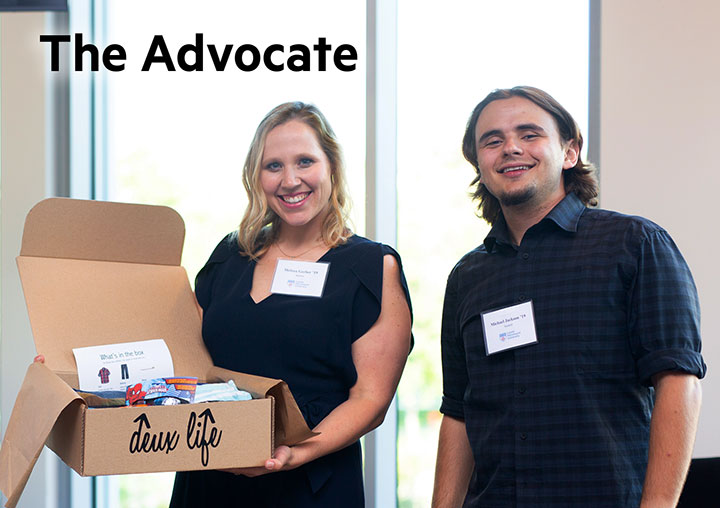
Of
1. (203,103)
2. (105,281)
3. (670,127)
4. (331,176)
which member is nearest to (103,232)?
(105,281)

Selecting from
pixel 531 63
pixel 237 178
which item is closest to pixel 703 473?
pixel 531 63

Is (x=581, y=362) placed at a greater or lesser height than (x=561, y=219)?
lesser

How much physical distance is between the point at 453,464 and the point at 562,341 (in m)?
0.50

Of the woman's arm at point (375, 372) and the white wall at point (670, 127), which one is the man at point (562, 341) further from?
the white wall at point (670, 127)

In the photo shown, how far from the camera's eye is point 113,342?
1707 mm

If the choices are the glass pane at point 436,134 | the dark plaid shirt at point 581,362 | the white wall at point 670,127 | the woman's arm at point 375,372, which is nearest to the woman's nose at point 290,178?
the woman's arm at point 375,372

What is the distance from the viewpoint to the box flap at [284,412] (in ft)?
4.66

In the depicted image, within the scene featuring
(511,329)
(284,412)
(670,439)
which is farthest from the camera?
(511,329)

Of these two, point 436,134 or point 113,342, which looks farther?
point 436,134

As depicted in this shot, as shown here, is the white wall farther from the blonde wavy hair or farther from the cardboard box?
the cardboard box

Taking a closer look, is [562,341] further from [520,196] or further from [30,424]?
[30,424]

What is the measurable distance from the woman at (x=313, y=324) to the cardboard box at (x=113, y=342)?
0.12 meters

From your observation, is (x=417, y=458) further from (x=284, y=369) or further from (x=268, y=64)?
(x=268, y=64)

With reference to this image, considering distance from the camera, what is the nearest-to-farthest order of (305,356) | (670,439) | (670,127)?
(670,439) → (305,356) → (670,127)
